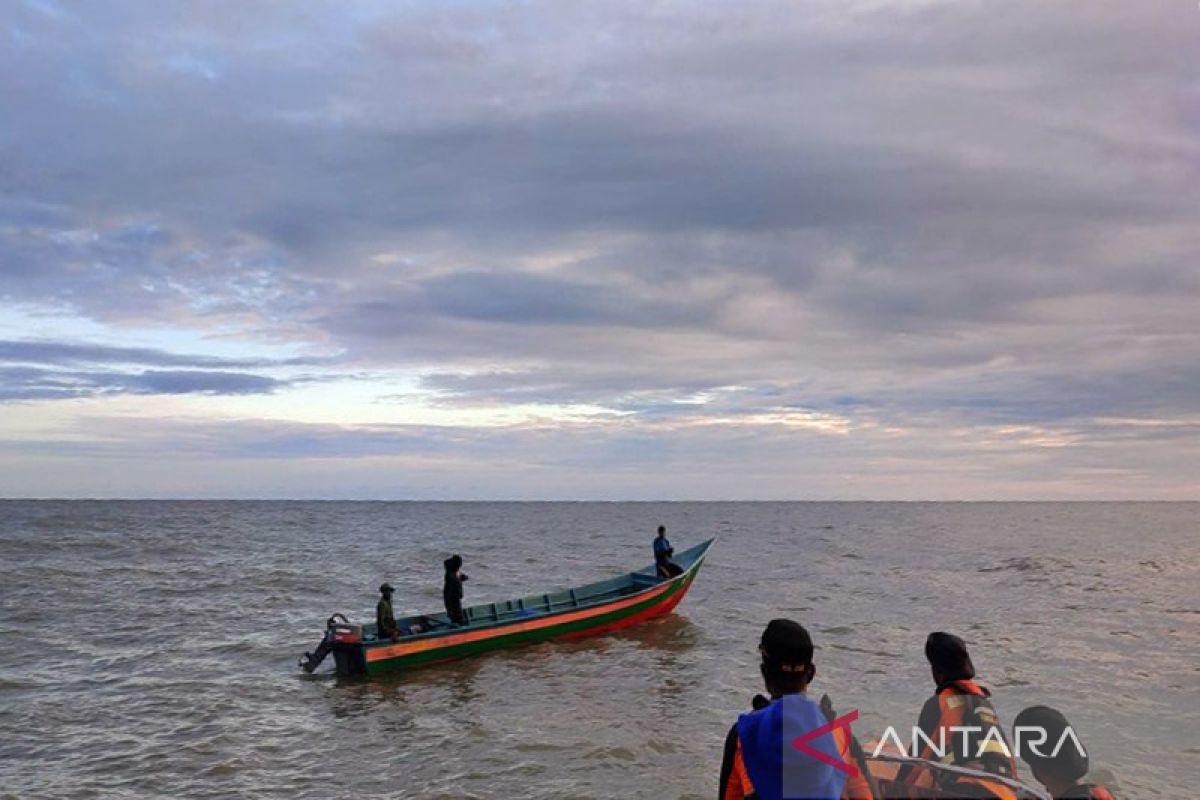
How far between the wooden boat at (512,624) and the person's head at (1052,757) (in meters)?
14.2

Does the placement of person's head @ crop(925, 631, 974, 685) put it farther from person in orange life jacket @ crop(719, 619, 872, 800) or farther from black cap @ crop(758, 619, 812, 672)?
black cap @ crop(758, 619, 812, 672)

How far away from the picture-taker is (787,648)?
3320 millimetres

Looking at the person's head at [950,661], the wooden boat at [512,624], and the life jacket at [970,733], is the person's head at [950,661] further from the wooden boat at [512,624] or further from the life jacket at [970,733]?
the wooden boat at [512,624]

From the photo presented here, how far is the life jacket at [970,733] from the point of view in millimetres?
4859

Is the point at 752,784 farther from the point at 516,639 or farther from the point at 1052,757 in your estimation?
the point at 516,639

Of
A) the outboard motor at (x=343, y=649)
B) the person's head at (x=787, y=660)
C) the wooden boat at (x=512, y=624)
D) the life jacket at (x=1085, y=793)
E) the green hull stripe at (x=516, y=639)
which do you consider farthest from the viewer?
the green hull stripe at (x=516, y=639)

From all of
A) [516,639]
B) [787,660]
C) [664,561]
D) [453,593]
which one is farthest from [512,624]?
[787,660]

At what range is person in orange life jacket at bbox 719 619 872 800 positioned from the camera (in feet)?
9.37

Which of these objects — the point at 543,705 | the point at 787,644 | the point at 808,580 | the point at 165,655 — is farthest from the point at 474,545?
the point at 787,644

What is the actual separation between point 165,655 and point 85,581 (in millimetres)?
17546

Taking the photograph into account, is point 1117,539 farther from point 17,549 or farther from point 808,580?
point 17,549

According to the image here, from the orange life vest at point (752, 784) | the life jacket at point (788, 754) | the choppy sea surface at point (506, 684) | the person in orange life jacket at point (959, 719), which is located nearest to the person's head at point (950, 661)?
the person in orange life jacket at point (959, 719)

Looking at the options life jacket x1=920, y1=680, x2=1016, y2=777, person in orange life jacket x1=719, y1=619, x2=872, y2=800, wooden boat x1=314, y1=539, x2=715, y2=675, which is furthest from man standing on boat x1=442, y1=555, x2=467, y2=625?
person in orange life jacket x1=719, y1=619, x2=872, y2=800

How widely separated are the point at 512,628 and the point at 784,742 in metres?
16.6
